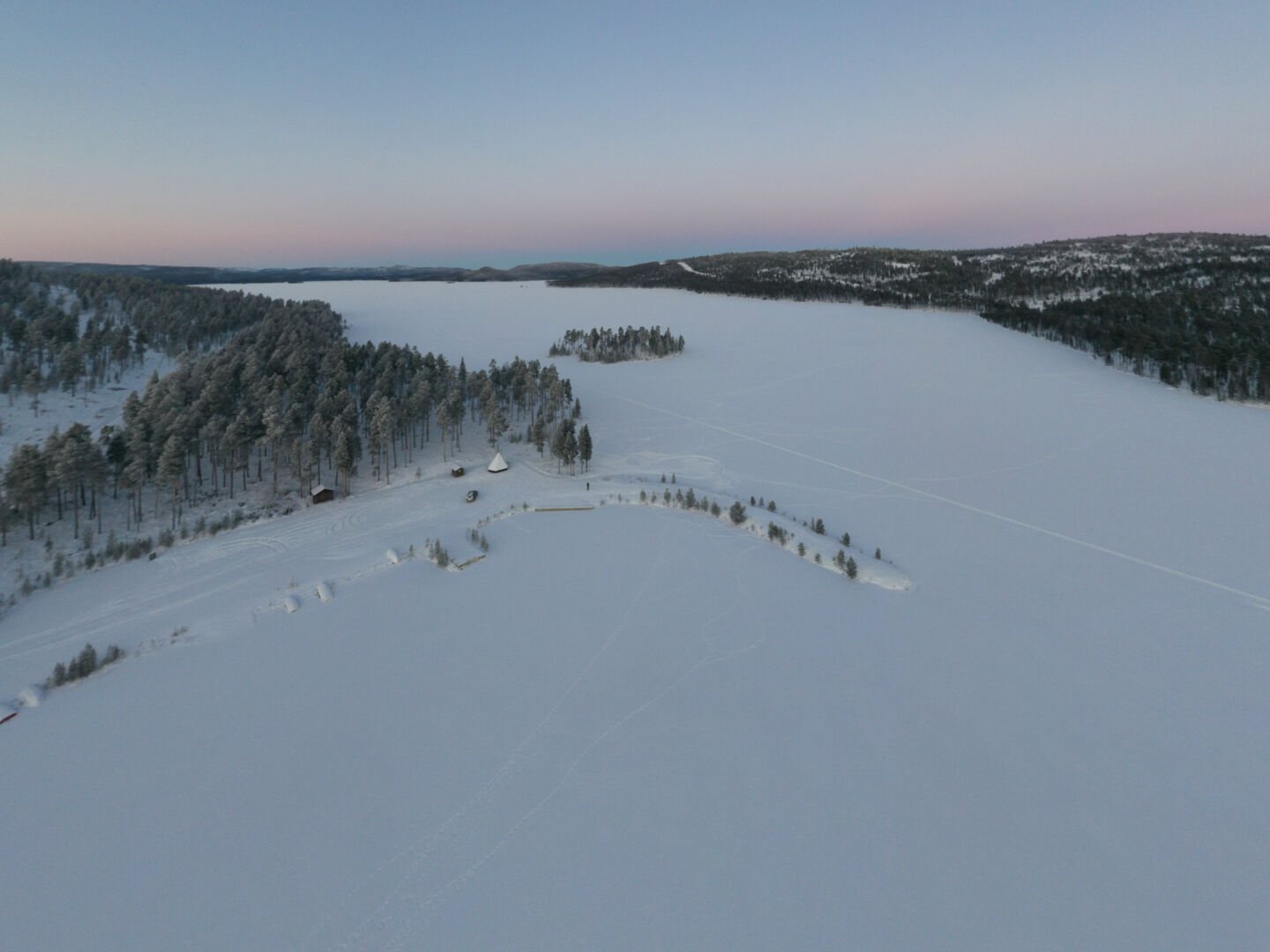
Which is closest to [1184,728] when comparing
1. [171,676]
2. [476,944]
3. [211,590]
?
[476,944]

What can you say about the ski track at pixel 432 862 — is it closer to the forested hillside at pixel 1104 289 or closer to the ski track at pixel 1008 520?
the ski track at pixel 1008 520

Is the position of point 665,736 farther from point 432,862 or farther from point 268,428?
point 268,428

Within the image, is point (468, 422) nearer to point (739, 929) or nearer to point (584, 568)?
point (584, 568)

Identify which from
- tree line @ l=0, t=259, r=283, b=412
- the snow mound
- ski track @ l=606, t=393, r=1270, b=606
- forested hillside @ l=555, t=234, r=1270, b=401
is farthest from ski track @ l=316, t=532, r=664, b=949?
forested hillside @ l=555, t=234, r=1270, b=401

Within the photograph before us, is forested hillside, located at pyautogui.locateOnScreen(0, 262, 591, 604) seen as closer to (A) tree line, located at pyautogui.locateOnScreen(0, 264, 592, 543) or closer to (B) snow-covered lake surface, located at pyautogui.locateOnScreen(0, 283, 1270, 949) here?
A: (A) tree line, located at pyautogui.locateOnScreen(0, 264, 592, 543)

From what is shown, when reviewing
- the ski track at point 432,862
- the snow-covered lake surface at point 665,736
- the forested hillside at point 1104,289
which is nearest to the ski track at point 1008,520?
the snow-covered lake surface at point 665,736

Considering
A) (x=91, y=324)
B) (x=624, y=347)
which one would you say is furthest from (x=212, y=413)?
(x=624, y=347)
